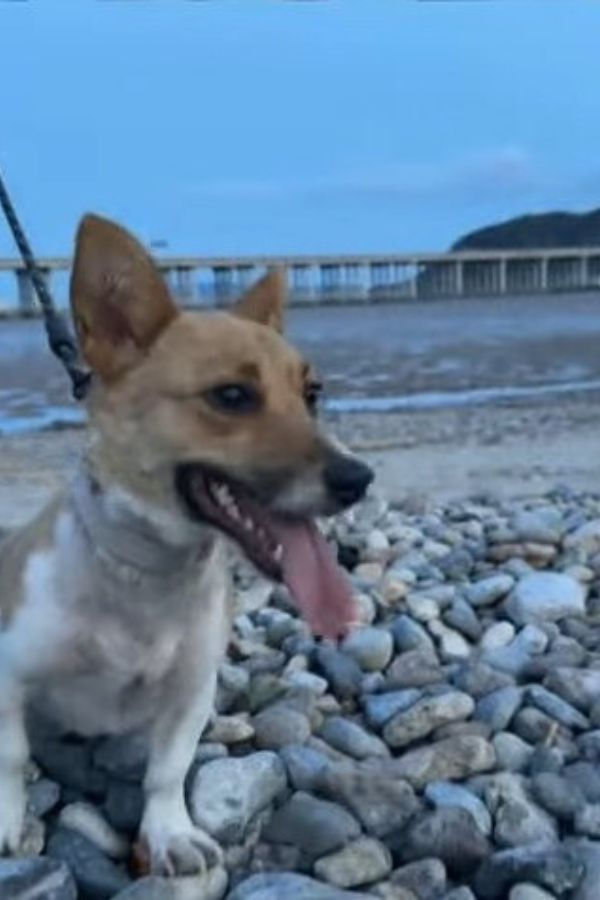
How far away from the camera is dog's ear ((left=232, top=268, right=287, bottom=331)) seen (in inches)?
138

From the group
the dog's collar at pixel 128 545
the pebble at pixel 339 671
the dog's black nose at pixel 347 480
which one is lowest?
the pebble at pixel 339 671

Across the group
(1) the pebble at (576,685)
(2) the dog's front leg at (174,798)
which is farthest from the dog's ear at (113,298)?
(1) the pebble at (576,685)

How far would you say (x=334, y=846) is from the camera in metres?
3.17

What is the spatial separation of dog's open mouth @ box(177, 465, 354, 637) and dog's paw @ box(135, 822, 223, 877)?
1.67 feet

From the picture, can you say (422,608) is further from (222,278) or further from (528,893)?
(222,278)

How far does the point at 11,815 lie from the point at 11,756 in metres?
0.12

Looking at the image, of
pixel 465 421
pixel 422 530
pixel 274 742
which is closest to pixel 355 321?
pixel 465 421

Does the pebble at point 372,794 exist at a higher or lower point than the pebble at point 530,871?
higher

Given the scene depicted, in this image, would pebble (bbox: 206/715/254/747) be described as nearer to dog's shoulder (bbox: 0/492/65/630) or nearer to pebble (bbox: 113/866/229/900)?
pebble (bbox: 113/866/229/900)

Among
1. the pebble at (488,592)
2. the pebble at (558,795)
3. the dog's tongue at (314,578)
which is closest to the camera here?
the dog's tongue at (314,578)

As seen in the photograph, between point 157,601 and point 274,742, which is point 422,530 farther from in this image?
point 157,601

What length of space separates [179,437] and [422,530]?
3530 millimetres

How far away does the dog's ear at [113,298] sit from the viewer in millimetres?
3090

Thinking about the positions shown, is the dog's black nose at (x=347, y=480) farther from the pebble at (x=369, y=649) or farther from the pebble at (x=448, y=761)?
the pebble at (x=369, y=649)
